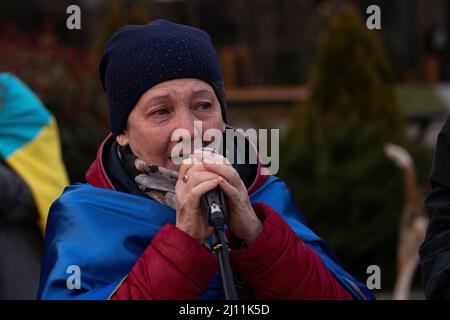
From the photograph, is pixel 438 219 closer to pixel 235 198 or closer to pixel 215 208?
pixel 235 198

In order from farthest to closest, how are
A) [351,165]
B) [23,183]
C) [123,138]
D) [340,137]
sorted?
[340,137] → [351,165] → [23,183] → [123,138]

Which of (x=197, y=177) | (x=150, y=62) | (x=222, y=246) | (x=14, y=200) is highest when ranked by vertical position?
(x=150, y=62)

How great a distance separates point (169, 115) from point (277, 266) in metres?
0.47

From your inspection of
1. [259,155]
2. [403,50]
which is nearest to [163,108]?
[259,155]

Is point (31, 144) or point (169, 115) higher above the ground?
point (169, 115)

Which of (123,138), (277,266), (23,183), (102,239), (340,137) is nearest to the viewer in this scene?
(277,266)

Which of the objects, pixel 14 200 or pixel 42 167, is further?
pixel 42 167

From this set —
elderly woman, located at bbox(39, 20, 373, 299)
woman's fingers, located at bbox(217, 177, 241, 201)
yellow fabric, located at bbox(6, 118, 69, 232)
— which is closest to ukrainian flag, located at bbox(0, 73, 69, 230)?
yellow fabric, located at bbox(6, 118, 69, 232)

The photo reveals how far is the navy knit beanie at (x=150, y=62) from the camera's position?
9.04 ft

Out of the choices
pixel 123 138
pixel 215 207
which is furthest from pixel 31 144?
pixel 215 207

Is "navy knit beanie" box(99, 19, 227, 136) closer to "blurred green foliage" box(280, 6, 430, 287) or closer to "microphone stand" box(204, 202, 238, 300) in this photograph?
"microphone stand" box(204, 202, 238, 300)

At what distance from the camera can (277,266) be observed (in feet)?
8.39

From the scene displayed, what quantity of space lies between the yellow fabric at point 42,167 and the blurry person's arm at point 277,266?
2266mm

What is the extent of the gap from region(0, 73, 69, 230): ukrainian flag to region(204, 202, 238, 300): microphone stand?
242cm
